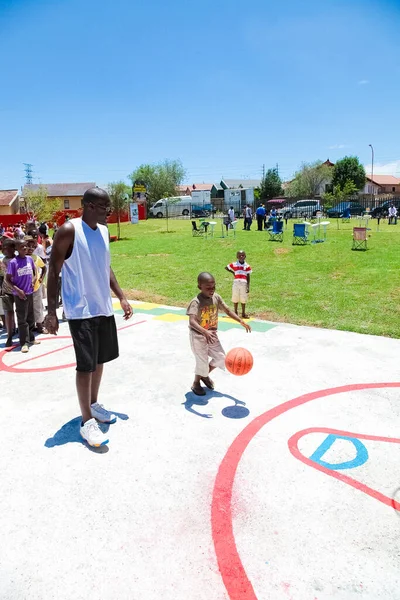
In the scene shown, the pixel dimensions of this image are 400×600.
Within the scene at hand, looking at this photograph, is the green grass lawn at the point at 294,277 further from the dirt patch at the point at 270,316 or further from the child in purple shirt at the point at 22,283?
the child in purple shirt at the point at 22,283

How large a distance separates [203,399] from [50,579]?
2.44 meters

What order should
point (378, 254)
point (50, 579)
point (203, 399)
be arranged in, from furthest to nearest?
point (378, 254)
point (203, 399)
point (50, 579)

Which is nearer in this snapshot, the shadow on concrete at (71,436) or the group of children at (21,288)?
the shadow on concrete at (71,436)

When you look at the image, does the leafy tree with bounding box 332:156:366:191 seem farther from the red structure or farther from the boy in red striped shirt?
the boy in red striped shirt

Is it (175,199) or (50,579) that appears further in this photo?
(175,199)

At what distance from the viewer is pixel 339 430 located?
3924 mm

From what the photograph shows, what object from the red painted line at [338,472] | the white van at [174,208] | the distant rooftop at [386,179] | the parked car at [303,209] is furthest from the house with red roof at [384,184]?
the red painted line at [338,472]

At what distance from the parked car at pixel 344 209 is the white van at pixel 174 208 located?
56.1 feet

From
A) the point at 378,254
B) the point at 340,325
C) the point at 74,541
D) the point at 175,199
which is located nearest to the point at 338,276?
the point at 378,254

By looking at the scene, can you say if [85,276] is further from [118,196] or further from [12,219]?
[12,219]

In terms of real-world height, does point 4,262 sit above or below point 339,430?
above

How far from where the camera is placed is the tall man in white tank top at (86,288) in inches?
141

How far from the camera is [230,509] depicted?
115 inches

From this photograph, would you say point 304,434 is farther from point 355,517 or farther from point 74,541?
point 74,541
